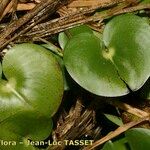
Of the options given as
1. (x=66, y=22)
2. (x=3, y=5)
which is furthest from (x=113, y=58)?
(x=3, y=5)

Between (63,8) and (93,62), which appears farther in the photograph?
(63,8)

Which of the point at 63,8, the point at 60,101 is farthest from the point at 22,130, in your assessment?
the point at 63,8

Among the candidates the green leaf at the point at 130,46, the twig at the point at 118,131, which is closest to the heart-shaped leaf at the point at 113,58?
the green leaf at the point at 130,46

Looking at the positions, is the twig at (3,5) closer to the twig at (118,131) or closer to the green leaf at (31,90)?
the green leaf at (31,90)

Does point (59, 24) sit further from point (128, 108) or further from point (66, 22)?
point (128, 108)

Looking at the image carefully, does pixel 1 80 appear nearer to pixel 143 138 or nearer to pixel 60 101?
pixel 60 101

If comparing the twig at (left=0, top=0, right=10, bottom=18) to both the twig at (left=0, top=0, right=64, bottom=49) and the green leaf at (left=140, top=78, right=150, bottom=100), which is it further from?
the green leaf at (left=140, top=78, right=150, bottom=100)
